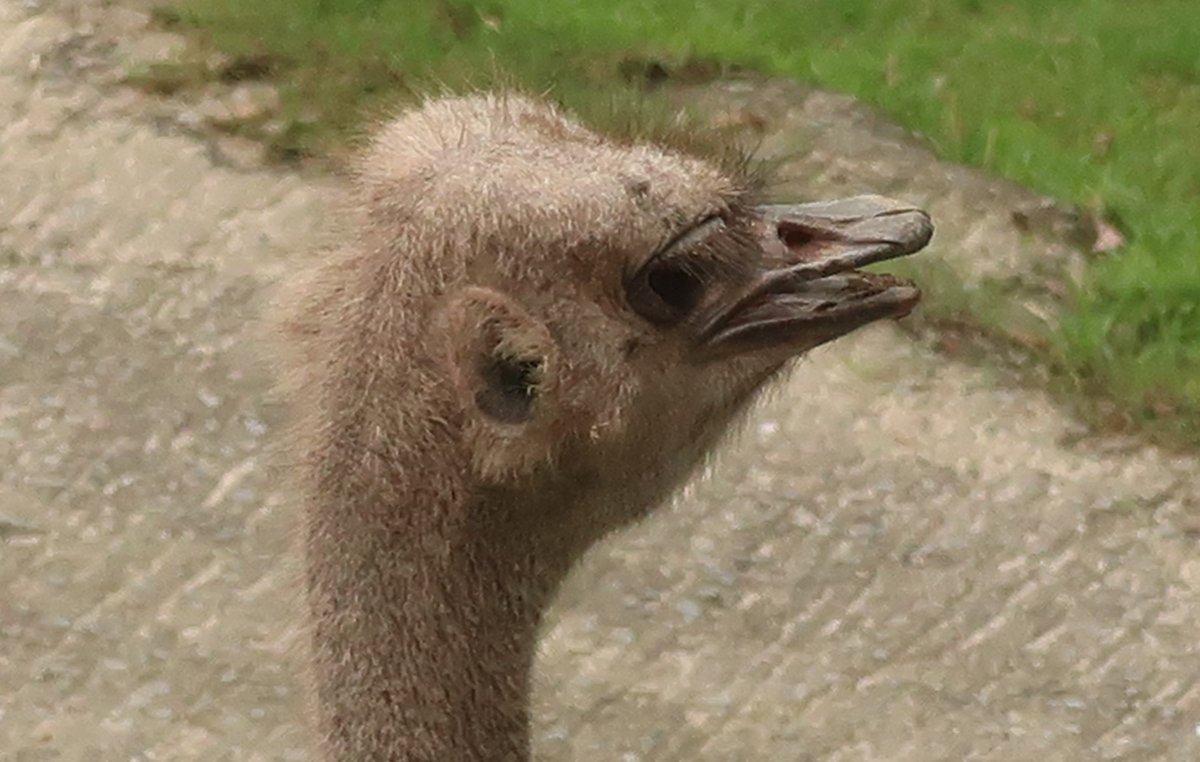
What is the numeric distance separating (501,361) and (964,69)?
3778 mm

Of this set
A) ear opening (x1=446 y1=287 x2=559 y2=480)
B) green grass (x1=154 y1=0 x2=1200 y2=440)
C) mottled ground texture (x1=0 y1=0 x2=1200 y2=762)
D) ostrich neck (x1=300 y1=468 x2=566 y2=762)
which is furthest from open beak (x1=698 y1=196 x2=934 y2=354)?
green grass (x1=154 y1=0 x2=1200 y2=440)

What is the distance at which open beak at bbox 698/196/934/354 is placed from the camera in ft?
6.82

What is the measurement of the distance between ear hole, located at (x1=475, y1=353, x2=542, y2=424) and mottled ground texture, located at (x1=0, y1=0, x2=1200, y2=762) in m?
1.23

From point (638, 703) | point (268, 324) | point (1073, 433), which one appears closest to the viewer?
point (268, 324)

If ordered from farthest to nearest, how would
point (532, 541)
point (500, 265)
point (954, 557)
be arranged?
point (954, 557) < point (532, 541) < point (500, 265)

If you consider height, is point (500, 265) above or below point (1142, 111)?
above

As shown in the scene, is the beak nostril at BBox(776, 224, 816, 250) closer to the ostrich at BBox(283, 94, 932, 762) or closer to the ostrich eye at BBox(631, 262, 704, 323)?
the ostrich at BBox(283, 94, 932, 762)

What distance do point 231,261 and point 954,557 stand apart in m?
1.77

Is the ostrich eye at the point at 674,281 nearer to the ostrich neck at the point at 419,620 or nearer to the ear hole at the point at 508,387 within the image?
the ear hole at the point at 508,387

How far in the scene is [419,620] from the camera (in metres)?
2.13

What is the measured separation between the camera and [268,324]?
234 centimetres

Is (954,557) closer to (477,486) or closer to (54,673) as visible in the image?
(54,673)

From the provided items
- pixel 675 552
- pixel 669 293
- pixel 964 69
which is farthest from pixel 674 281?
pixel 964 69

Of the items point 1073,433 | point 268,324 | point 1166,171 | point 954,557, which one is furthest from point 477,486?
point 1166,171
